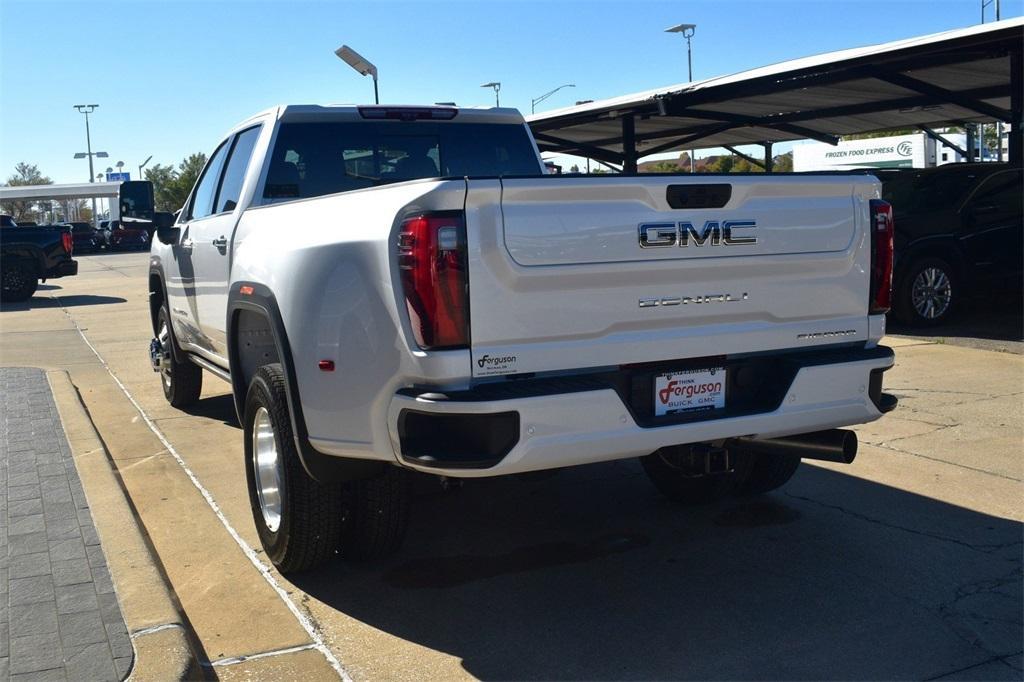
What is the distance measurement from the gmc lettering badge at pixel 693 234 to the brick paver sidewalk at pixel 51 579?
2391mm

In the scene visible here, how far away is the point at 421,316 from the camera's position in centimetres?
353

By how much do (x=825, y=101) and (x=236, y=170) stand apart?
13.8 m

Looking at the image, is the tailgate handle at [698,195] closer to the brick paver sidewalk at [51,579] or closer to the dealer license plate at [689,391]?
the dealer license plate at [689,391]

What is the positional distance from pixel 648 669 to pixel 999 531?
229 centimetres

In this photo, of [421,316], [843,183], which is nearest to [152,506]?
[421,316]

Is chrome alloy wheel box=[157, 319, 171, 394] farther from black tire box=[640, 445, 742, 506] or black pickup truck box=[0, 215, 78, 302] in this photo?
black pickup truck box=[0, 215, 78, 302]

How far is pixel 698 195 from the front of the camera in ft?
12.9

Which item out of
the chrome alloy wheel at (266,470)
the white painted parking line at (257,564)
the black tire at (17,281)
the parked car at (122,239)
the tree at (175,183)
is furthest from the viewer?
the tree at (175,183)

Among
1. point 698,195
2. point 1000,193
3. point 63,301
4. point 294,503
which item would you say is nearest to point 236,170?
point 294,503

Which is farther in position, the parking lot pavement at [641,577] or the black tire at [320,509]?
the black tire at [320,509]

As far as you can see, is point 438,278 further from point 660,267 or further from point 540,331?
point 660,267

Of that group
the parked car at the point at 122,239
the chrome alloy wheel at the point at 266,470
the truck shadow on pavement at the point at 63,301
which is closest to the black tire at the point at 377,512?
the chrome alloy wheel at the point at 266,470

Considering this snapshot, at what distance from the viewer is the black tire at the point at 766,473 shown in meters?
5.36

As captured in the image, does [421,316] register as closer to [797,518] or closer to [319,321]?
[319,321]
